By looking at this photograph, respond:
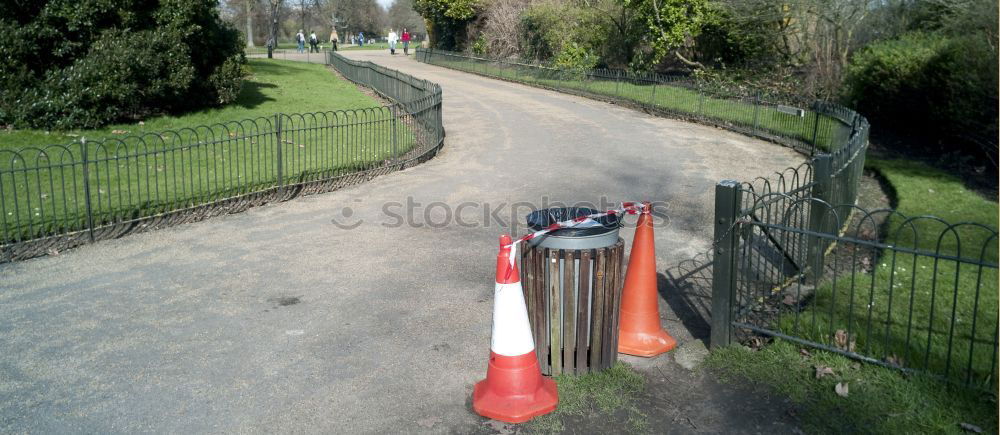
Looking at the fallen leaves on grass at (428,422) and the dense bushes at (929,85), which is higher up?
the dense bushes at (929,85)

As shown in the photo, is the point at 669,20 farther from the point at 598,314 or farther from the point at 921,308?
the point at 598,314

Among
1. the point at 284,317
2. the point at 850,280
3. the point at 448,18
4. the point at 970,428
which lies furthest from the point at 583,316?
the point at 448,18

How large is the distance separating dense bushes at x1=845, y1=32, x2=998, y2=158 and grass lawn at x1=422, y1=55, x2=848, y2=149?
192 cm

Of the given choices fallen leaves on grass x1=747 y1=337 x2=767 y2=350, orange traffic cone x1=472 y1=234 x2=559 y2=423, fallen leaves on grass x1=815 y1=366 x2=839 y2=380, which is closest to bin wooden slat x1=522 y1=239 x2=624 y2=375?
orange traffic cone x1=472 y1=234 x2=559 y2=423

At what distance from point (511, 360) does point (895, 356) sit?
2493 millimetres

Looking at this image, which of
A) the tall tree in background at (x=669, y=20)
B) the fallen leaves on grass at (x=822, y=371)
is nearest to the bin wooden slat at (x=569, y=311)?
the fallen leaves on grass at (x=822, y=371)

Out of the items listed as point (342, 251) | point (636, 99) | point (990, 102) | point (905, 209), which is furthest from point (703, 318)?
point (636, 99)

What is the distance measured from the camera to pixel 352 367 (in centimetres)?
562

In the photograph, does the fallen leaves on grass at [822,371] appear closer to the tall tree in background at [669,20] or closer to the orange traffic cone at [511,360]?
the orange traffic cone at [511,360]

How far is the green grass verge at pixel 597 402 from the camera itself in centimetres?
478

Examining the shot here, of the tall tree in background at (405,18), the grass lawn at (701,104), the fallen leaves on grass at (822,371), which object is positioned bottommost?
the fallen leaves on grass at (822,371)

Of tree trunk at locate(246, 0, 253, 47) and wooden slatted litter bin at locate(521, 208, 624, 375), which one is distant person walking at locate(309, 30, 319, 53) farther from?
wooden slatted litter bin at locate(521, 208, 624, 375)

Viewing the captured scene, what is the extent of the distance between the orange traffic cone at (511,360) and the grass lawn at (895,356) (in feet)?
4.56

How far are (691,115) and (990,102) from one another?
25.5 feet
